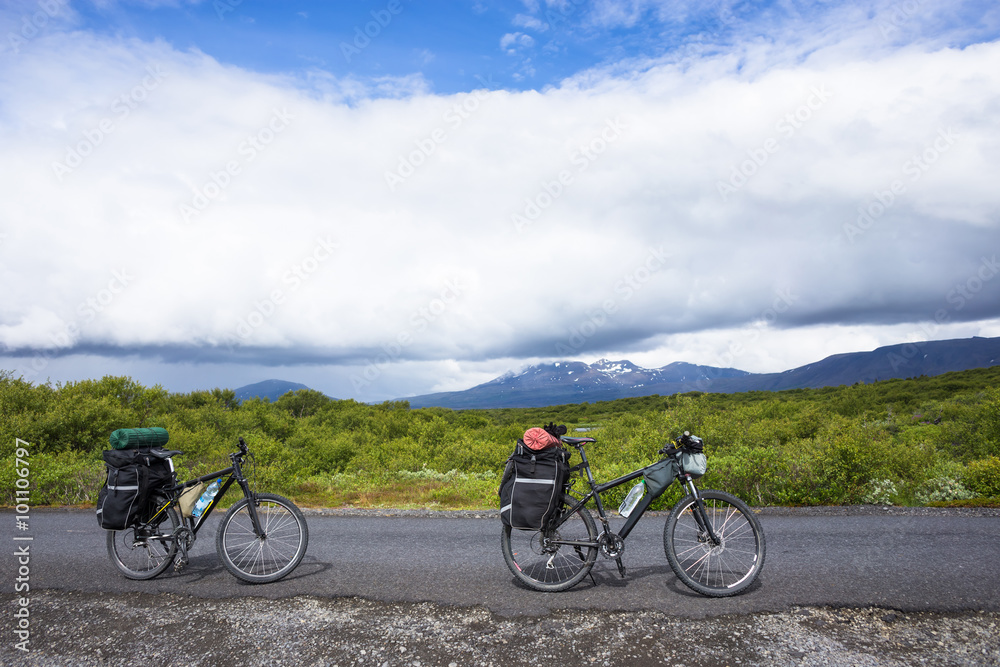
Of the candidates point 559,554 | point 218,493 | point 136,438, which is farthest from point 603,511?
point 136,438

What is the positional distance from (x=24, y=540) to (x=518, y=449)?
849 centimetres

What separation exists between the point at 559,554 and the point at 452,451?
751 inches

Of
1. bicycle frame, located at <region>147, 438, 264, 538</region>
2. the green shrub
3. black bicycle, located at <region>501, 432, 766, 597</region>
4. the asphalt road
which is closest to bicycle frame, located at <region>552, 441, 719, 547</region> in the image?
black bicycle, located at <region>501, 432, 766, 597</region>

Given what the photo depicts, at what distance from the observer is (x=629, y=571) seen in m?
6.14

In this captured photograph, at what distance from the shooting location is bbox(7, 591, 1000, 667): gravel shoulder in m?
4.23

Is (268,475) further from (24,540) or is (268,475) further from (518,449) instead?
(518,449)

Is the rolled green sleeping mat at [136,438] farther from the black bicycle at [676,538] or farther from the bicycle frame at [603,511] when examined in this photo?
the bicycle frame at [603,511]

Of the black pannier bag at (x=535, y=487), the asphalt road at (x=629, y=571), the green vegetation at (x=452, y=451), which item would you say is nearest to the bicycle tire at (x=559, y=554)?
the asphalt road at (x=629, y=571)

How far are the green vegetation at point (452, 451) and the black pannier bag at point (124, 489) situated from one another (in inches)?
252

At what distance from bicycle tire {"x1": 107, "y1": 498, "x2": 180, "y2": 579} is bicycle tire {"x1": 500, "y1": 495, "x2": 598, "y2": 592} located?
3871mm

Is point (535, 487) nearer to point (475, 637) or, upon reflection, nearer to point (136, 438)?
point (475, 637)

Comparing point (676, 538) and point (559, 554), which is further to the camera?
point (559, 554)

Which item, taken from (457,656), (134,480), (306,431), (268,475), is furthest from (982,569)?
(306,431)

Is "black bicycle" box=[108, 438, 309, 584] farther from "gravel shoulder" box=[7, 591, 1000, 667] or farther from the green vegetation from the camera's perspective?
the green vegetation
